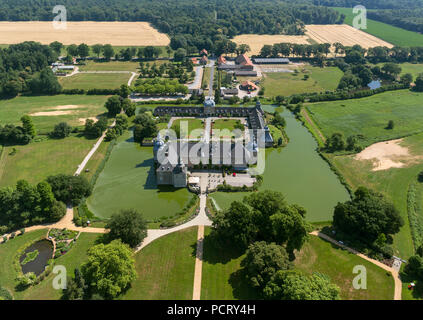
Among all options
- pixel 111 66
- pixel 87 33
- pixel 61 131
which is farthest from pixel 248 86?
pixel 87 33

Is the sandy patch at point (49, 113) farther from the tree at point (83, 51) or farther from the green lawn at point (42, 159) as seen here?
the tree at point (83, 51)

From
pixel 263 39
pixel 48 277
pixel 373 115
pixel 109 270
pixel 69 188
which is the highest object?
pixel 263 39

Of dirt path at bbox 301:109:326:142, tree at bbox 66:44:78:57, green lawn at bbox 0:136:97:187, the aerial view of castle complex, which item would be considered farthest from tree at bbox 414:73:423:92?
tree at bbox 66:44:78:57

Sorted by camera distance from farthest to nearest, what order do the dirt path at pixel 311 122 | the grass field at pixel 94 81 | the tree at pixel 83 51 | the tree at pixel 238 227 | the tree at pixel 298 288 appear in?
the tree at pixel 83 51
the grass field at pixel 94 81
the dirt path at pixel 311 122
the tree at pixel 238 227
the tree at pixel 298 288

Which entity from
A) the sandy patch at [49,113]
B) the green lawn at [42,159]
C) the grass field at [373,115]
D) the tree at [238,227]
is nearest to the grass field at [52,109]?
the sandy patch at [49,113]

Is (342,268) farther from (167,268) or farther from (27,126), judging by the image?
(27,126)

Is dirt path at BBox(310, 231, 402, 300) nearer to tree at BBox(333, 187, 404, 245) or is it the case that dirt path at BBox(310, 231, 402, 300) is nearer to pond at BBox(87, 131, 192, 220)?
tree at BBox(333, 187, 404, 245)
